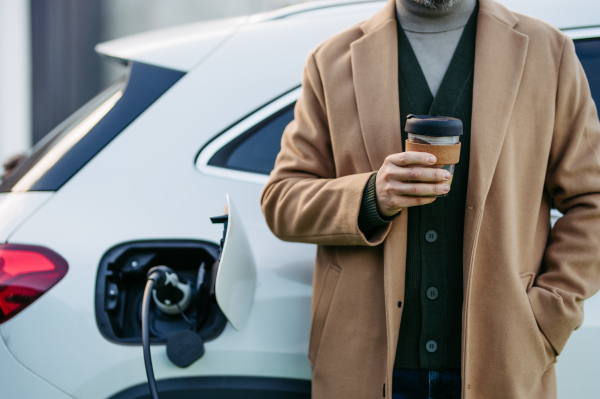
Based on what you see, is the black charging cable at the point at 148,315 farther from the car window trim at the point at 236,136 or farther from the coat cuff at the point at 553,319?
the coat cuff at the point at 553,319

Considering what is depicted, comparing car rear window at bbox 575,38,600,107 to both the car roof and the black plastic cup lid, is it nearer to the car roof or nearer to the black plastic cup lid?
the car roof

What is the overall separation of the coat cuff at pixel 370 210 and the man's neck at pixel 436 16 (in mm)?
453

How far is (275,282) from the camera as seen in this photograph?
137 centimetres

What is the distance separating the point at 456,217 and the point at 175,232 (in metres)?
0.76

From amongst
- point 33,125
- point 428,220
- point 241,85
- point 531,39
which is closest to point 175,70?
point 241,85

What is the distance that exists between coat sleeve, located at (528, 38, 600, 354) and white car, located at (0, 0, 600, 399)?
192 millimetres

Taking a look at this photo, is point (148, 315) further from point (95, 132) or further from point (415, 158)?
point (415, 158)

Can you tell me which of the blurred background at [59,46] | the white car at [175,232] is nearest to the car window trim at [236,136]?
the white car at [175,232]

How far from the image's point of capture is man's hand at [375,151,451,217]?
3.08ft

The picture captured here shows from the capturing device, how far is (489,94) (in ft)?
3.76

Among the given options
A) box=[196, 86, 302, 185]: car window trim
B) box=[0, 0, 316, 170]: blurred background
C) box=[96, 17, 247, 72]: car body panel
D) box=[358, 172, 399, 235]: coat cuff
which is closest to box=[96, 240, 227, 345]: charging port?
box=[196, 86, 302, 185]: car window trim

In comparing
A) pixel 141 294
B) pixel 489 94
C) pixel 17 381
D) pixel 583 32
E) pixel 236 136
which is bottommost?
pixel 17 381

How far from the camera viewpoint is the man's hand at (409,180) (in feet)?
3.08

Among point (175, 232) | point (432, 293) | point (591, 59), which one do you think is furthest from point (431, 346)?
point (591, 59)
